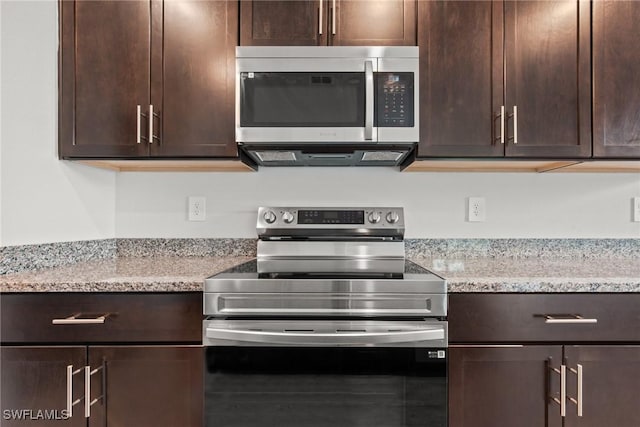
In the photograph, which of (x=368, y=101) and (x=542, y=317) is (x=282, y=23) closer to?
(x=368, y=101)

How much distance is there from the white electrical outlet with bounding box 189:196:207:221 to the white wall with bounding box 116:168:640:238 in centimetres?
3

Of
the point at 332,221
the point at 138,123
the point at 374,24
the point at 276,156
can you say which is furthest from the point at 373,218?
the point at 138,123

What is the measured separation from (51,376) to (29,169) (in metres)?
0.77

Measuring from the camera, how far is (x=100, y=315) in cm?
119

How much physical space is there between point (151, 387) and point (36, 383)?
0.35 metres

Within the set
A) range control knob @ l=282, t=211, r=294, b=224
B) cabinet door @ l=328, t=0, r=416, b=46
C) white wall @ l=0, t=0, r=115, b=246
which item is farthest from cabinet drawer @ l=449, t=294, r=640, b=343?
white wall @ l=0, t=0, r=115, b=246

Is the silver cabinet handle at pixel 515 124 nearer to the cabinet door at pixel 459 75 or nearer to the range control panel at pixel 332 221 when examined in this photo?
the cabinet door at pixel 459 75

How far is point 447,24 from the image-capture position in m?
1.49

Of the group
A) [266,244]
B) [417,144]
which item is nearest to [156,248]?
[266,244]

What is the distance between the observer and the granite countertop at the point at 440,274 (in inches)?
46.9

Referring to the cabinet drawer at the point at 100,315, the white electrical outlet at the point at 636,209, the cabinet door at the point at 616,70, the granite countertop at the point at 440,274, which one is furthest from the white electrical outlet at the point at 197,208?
the white electrical outlet at the point at 636,209

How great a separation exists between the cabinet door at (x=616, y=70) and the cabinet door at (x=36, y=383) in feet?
6.79

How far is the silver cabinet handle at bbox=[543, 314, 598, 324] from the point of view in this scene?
1176mm

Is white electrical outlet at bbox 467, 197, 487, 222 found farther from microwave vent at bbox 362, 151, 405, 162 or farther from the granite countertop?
microwave vent at bbox 362, 151, 405, 162
